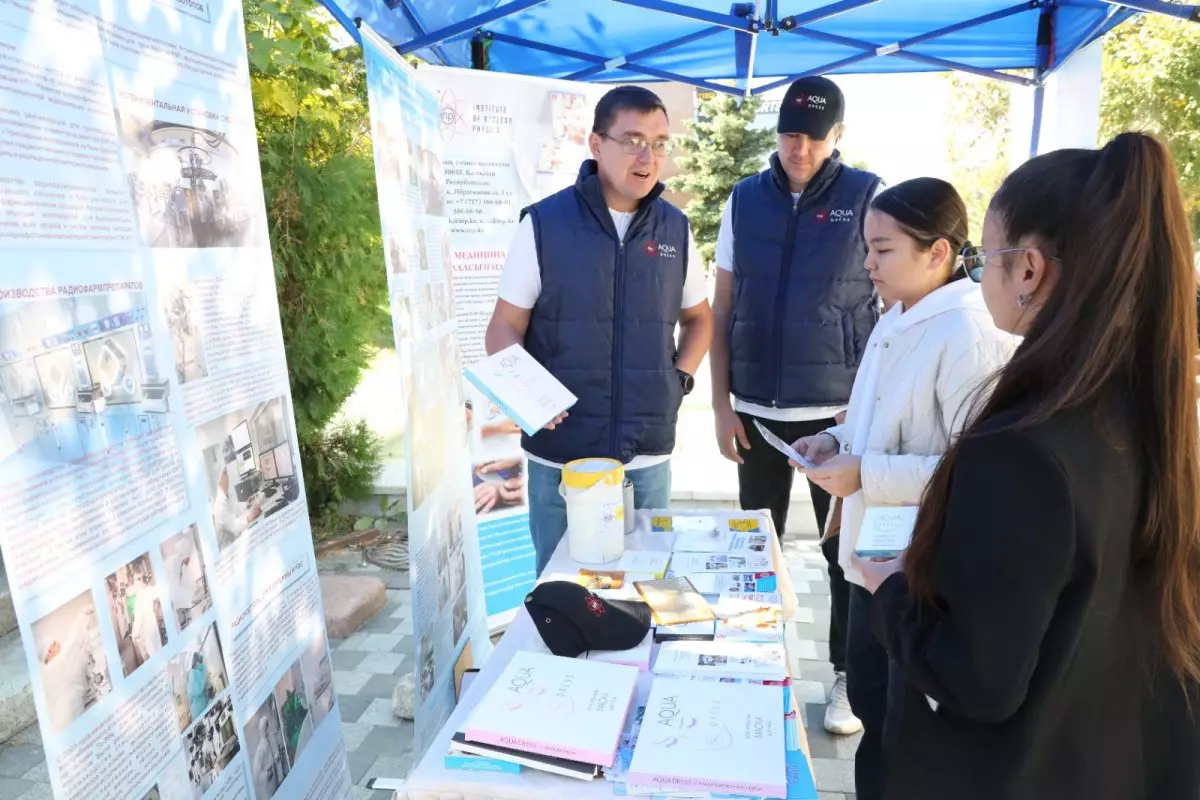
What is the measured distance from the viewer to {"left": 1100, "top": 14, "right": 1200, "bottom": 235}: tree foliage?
1036cm

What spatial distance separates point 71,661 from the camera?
38.9 inches

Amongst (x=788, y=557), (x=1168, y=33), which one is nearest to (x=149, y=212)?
(x=788, y=557)

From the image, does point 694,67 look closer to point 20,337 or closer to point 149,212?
point 149,212

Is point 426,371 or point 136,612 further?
point 426,371

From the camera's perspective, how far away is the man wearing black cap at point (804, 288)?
247cm

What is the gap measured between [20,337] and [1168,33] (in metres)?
13.6

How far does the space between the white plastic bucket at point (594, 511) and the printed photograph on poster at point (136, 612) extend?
0.86 meters

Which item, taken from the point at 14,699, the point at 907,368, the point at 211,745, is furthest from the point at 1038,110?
the point at 14,699

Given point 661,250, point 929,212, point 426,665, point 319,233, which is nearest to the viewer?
point 929,212

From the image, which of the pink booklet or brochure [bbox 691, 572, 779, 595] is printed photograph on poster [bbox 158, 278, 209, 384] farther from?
brochure [bbox 691, 572, 779, 595]

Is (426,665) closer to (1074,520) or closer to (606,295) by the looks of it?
(606,295)

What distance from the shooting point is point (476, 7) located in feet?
10.9

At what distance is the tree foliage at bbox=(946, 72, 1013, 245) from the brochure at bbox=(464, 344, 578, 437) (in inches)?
622

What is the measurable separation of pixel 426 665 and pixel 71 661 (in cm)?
125
